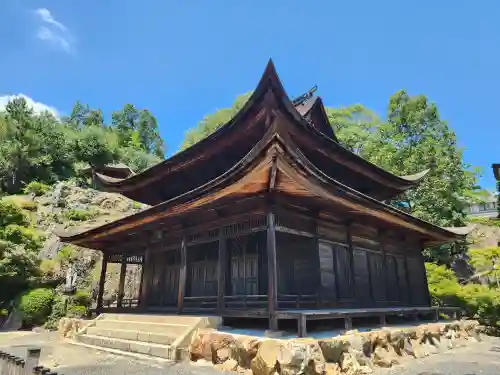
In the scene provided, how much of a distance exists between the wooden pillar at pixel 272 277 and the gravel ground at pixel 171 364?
1678 mm

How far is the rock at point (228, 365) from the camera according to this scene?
7.60 meters

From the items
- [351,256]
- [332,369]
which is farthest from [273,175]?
[351,256]

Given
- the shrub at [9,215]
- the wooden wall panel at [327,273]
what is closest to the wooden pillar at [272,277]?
the wooden wall panel at [327,273]

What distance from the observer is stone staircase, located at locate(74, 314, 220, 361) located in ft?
28.5

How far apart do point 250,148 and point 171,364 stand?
733 centimetres

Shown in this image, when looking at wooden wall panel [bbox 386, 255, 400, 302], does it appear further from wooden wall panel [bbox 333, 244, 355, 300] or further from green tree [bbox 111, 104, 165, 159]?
green tree [bbox 111, 104, 165, 159]

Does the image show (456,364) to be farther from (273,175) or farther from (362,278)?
(273,175)

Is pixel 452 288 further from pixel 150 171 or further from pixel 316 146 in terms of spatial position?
pixel 150 171

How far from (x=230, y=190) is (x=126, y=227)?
19.3ft

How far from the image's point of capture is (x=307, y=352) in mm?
6691

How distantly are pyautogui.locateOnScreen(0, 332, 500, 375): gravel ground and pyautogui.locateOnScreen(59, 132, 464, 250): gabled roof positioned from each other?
4.03m

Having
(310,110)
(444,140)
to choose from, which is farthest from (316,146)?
(444,140)

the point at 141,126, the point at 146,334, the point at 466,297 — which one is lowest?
the point at 146,334

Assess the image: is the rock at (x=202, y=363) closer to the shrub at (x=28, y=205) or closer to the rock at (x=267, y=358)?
the rock at (x=267, y=358)
